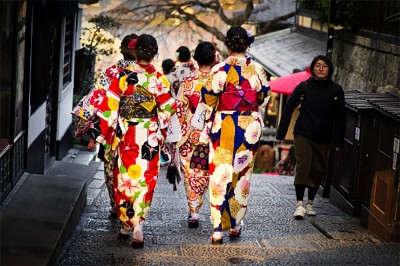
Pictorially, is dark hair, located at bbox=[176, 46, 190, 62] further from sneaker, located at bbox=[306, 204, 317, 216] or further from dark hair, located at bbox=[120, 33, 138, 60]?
dark hair, located at bbox=[120, 33, 138, 60]

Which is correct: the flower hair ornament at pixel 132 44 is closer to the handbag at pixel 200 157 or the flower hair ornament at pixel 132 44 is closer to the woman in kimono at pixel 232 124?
the woman in kimono at pixel 232 124

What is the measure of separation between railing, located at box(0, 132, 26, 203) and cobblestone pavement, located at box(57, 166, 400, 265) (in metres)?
0.87

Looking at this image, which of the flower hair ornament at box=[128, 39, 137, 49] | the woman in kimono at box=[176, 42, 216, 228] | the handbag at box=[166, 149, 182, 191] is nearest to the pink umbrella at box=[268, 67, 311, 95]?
the woman in kimono at box=[176, 42, 216, 228]

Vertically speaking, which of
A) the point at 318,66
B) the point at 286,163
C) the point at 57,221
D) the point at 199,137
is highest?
the point at 318,66

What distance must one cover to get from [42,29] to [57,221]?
4288 mm

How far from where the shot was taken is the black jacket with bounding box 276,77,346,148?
11.1 metres

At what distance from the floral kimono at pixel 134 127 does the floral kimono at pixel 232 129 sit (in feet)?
1.80

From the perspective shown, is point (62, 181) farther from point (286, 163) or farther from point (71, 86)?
point (286, 163)

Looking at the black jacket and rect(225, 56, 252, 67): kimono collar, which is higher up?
rect(225, 56, 252, 67): kimono collar

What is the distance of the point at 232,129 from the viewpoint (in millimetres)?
9367

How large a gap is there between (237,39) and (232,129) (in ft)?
3.05

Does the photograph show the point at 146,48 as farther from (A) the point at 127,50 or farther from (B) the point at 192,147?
(B) the point at 192,147

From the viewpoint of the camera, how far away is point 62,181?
1030cm

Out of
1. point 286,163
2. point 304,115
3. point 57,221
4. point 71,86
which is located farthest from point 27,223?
point 286,163
